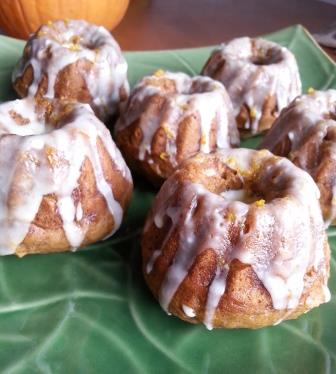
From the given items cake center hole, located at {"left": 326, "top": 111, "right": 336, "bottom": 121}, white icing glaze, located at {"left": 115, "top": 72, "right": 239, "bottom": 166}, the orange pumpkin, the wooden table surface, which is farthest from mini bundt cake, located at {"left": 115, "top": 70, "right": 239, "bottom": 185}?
the wooden table surface

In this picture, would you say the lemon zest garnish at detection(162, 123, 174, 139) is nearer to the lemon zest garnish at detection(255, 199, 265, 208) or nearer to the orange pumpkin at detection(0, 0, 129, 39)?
the lemon zest garnish at detection(255, 199, 265, 208)

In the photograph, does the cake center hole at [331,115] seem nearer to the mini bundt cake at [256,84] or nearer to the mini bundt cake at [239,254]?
the mini bundt cake at [256,84]

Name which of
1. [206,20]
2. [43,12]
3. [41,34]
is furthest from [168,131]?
[206,20]

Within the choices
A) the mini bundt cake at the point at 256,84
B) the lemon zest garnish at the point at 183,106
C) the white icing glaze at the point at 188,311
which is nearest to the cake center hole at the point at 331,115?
the mini bundt cake at the point at 256,84

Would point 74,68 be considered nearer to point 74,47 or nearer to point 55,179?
point 74,47

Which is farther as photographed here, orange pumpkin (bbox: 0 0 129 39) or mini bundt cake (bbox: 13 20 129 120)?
orange pumpkin (bbox: 0 0 129 39)

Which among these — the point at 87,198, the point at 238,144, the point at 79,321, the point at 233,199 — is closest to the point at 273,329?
the point at 233,199
